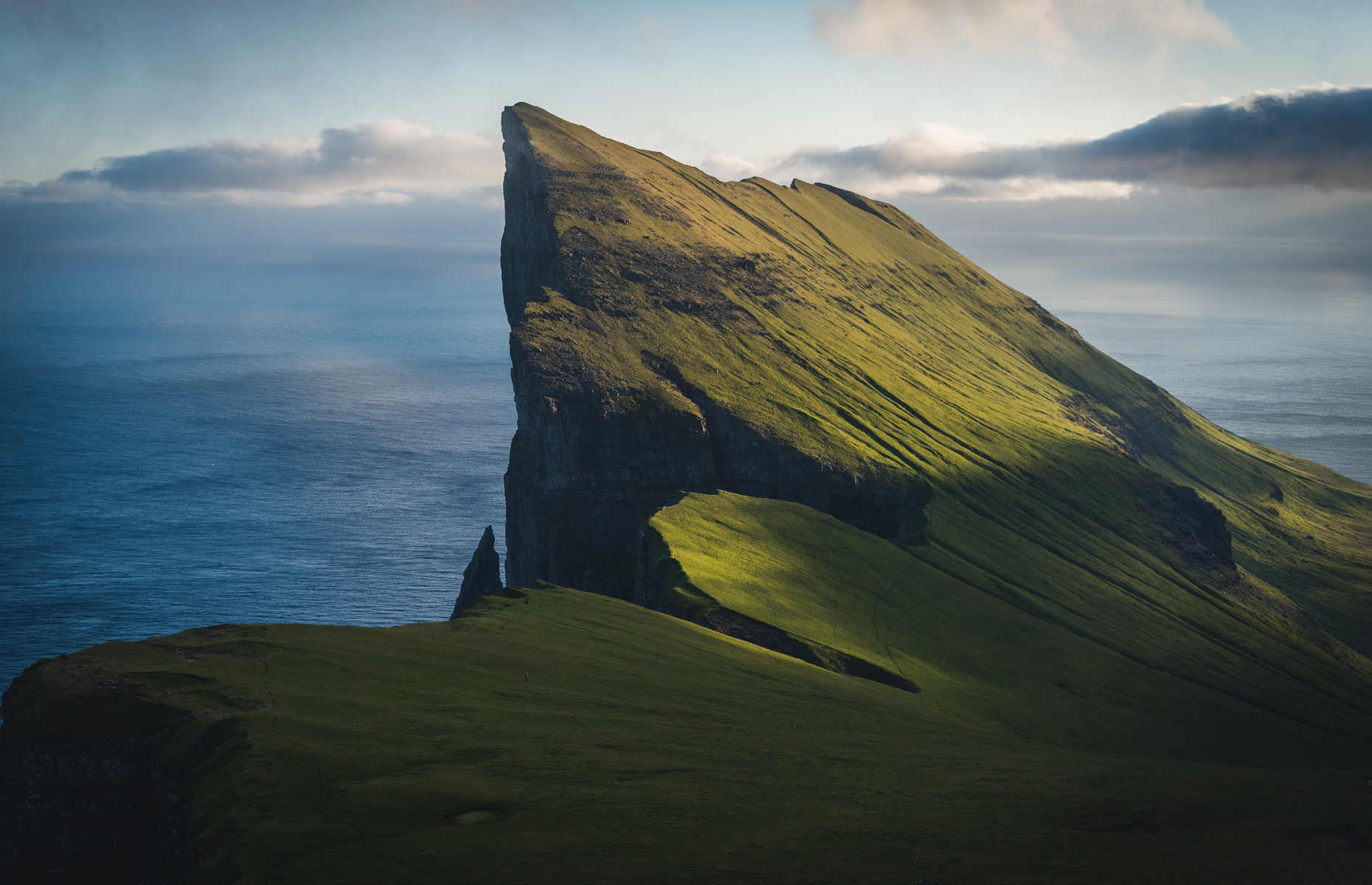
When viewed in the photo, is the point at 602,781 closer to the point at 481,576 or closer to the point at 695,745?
the point at 695,745

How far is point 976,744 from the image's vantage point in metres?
84.4

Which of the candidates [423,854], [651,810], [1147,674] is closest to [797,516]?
[1147,674]

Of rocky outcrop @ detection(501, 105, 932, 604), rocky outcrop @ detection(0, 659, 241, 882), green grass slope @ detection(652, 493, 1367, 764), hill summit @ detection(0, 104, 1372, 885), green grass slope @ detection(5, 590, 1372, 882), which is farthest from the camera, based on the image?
rocky outcrop @ detection(501, 105, 932, 604)

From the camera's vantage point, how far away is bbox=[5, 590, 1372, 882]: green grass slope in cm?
4750

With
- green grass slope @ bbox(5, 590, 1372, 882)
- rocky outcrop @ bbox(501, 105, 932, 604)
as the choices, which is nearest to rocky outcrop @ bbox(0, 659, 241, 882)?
green grass slope @ bbox(5, 590, 1372, 882)

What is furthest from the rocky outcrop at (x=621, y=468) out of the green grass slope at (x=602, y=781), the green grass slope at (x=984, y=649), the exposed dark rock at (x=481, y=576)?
the green grass slope at (x=602, y=781)

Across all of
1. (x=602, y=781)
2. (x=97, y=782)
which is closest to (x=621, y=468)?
(x=602, y=781)

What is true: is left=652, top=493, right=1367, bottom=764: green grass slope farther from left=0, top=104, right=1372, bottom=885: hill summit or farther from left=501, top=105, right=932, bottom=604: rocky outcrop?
left=501, top=105, right=932, bottom=604: rocky outcrop

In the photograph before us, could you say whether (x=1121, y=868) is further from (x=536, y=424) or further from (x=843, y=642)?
(x=536, y=424)

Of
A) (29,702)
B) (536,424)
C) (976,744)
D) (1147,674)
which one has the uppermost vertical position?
(536,424)

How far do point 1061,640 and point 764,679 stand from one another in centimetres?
7873

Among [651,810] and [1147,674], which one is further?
[1147,674]

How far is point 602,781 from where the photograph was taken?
58.1 m

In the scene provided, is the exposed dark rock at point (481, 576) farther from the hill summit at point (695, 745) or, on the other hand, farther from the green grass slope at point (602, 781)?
the green grass slope at point (602, 781)
